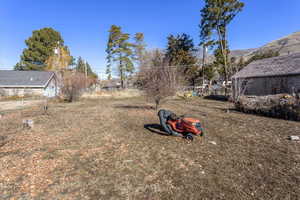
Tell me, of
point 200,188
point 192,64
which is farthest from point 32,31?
point 200,188

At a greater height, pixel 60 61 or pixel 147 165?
pixel 60 61

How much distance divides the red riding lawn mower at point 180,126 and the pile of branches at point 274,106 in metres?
5.77

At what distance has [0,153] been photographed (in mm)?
3727

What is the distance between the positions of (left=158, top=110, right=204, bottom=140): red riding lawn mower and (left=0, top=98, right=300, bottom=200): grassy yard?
0.84 feet

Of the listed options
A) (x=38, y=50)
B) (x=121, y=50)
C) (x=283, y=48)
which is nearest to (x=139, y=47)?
(x=121, y=50)

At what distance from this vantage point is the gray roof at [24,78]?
70.1 feet

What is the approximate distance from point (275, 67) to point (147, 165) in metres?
17.7

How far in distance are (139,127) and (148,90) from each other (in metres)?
3.05

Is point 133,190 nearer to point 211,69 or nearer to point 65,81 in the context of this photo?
point 65,81

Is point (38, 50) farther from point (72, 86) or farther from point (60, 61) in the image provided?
point (72, 86)

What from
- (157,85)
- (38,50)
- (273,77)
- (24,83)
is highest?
(38,50)

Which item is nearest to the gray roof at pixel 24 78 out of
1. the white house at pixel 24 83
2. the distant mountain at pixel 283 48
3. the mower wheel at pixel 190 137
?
the white house at pixel 24 83

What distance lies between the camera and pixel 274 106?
24.9ft

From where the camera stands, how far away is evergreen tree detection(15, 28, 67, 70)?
2950 centimetres
